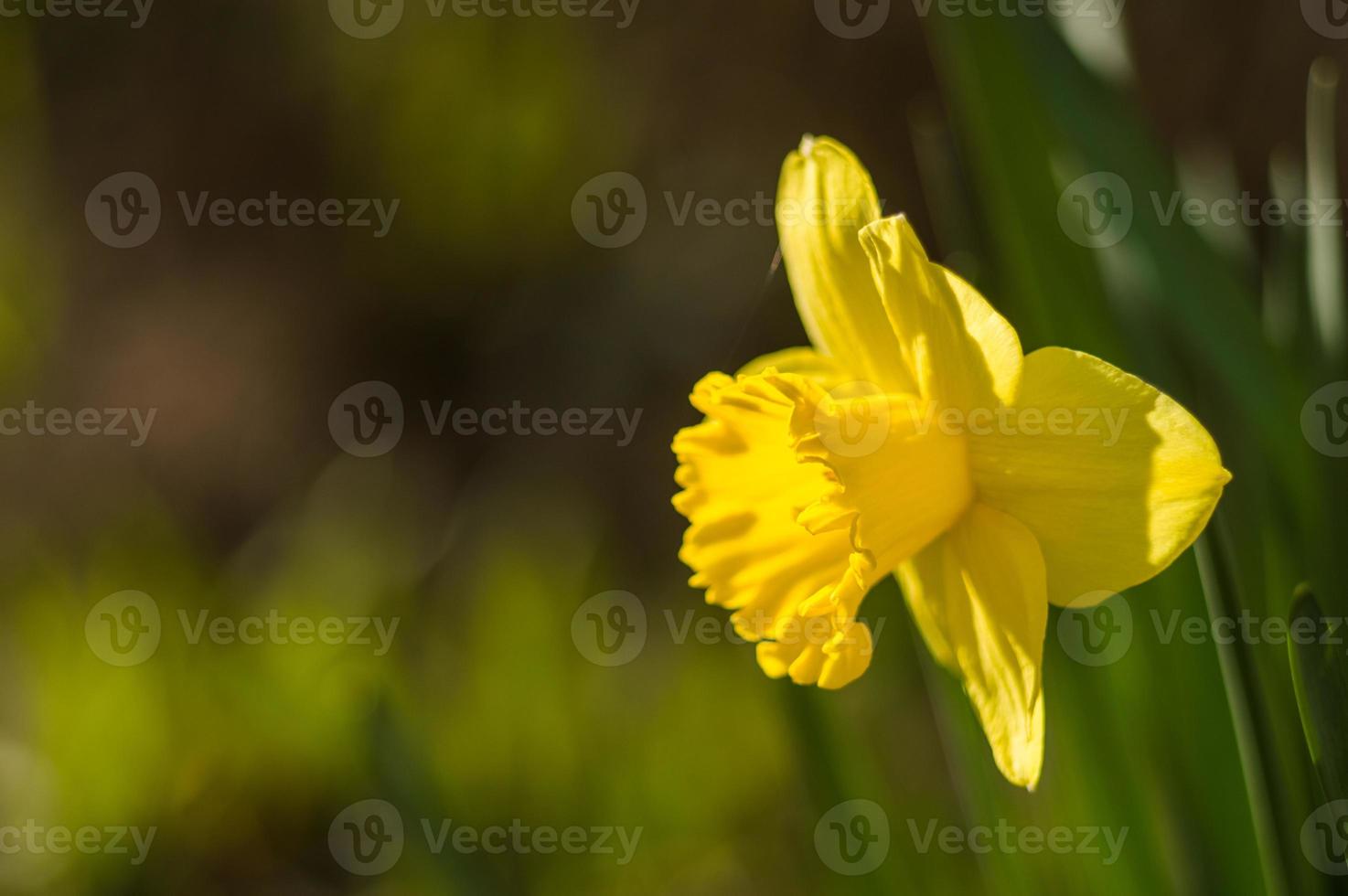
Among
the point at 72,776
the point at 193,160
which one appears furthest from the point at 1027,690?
the point at 193,160

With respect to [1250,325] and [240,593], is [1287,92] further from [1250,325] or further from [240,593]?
[240,593]

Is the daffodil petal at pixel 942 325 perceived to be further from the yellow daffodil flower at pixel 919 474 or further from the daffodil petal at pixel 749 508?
the daffodil petal at pixel 749 508

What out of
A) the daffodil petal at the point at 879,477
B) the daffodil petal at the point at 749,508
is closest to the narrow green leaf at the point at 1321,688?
the daffodil petal at the point at 879,477

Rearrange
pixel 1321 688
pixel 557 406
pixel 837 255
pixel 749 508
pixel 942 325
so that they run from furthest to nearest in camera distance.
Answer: pixel 557 406 < pixel 749 508 < pixel 837 255 < pixel 942 325 < pixel 1321 688

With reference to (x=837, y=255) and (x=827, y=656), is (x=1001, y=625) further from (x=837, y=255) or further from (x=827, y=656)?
(x=837, y=255)

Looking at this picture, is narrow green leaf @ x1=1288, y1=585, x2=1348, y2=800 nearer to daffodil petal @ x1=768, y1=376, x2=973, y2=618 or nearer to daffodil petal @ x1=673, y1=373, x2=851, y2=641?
daffodil petal @ x1=768, y1=376, x2=973, y2=618

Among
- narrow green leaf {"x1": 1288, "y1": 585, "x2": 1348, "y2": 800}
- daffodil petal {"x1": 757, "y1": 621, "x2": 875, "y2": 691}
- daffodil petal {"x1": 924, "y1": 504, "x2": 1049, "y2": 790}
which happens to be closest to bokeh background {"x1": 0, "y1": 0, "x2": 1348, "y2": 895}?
narrow green leaf {"x1": 1288, "y1": 585, "x2": 1348, "y2": 800}

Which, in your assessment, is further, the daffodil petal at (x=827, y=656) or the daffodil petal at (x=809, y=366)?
the daffodil petal at (x=809, y=366)

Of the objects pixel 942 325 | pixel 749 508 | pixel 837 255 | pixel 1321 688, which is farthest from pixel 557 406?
pixel 1321 688
